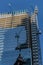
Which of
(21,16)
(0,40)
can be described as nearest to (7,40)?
(0,40)

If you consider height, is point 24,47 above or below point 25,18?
below

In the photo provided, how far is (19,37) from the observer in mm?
102938

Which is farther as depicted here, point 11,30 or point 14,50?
point 11,30

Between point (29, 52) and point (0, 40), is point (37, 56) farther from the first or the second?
point (0, 40)

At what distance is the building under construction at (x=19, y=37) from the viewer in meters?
93.8

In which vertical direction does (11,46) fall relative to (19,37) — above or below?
below

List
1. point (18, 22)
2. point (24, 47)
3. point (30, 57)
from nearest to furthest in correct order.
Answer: point (30, 57), point (24, 47), point (18, 22)

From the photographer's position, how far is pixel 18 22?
103 m

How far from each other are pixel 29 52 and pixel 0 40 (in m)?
13.4

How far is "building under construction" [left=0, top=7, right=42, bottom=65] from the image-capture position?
93.8 metres

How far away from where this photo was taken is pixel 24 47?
96.6m

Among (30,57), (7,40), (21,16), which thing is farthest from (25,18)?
(30,57)

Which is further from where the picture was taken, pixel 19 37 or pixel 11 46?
pixel 19 37

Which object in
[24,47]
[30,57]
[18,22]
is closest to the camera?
[30,57]
